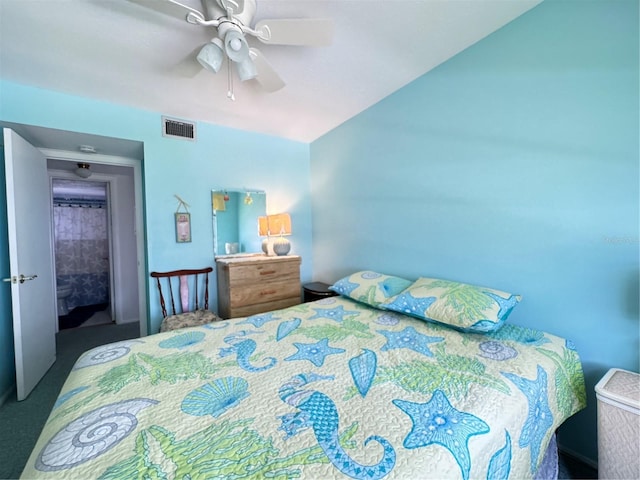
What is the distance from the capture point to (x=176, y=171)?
264 cm

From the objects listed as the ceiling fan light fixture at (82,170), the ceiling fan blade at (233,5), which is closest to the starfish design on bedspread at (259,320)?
the ceiling fan blade at (233,5)

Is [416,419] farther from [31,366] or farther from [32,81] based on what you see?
[32,81]

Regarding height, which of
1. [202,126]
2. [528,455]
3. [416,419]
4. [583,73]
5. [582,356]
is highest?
[202,126]

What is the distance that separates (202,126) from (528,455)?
3.33m

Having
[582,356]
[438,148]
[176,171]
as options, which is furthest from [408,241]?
[176,171]

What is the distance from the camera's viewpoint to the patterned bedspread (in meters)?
0.68

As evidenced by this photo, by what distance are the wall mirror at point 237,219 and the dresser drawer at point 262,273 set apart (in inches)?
18.5

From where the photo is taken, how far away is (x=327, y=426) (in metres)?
0.80

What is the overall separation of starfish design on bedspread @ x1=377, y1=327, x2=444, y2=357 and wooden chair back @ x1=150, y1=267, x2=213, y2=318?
6.67 feet

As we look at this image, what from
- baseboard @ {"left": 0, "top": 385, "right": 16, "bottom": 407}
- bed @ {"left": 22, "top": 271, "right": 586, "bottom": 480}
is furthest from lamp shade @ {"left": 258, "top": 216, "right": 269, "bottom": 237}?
baseboard @ {"left": 0, "top": 385, "right": 16, "bottom": 407}

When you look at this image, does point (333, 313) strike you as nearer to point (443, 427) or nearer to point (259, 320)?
point (259, 320)

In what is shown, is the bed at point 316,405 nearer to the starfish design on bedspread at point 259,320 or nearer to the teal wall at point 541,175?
the starfish design on bedspread at point 259,320

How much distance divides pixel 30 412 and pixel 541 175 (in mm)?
3775

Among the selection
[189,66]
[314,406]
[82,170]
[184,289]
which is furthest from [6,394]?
[189,66]
